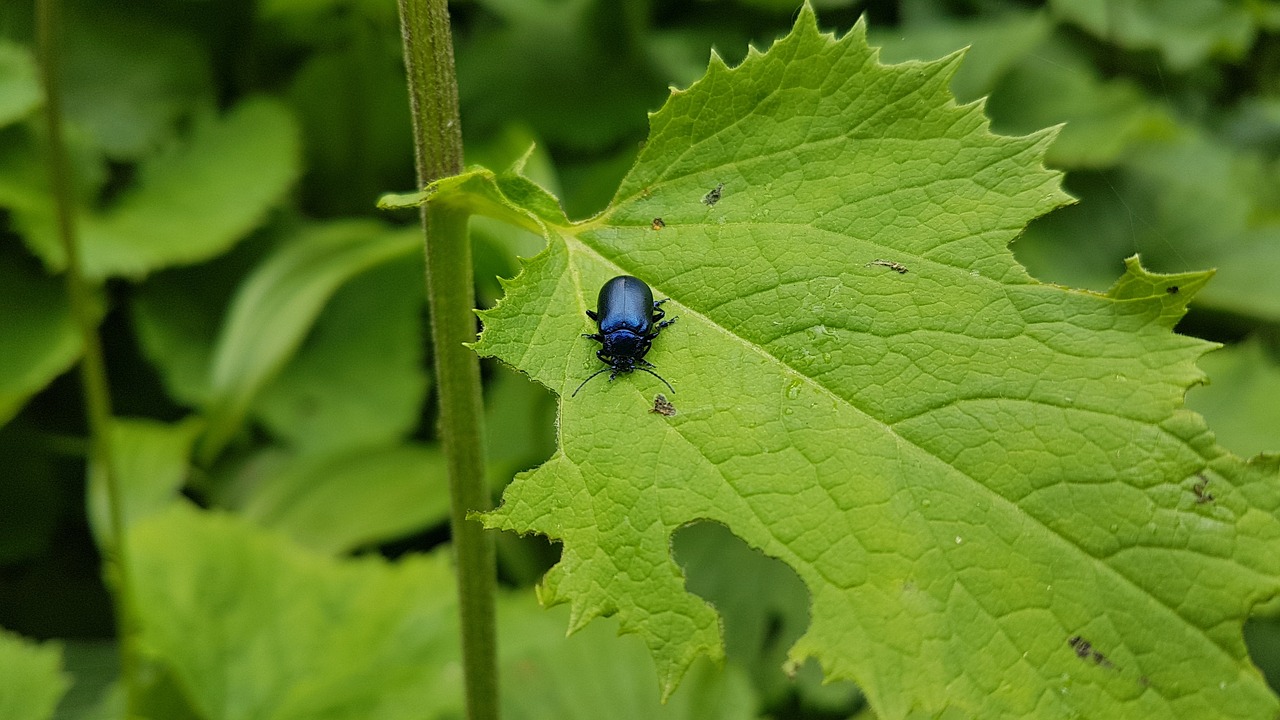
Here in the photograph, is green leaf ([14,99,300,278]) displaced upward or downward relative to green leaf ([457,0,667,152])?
downward

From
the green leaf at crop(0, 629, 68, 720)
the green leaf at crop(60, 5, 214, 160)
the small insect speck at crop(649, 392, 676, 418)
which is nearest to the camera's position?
the small insect speck at crop(649, 392, 676, 418)

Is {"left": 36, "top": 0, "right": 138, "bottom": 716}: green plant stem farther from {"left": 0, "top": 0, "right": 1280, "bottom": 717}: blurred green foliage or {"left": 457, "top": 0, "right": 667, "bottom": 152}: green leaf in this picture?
{"left": 457, "top": 0, "right": 667, "bottom": 152}: green leaf

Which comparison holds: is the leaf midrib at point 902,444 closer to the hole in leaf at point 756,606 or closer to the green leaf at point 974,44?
the hole in leaf at point 756,606

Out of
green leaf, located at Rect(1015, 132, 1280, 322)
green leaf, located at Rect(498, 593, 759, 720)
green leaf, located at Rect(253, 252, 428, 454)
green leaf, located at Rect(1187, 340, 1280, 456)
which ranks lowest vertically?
green leaf, located at Rect(498, 593, 759, 720)

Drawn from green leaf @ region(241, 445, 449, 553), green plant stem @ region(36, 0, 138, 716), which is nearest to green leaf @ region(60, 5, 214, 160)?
green leaf @ region(241, 445, 449, 553)

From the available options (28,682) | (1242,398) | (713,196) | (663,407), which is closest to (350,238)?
(28,682)

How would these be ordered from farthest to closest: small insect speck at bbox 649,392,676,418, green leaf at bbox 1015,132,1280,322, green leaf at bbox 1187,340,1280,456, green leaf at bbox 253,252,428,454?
green leaf at bbox 1015,132,1280,322
green leaf at bbox 253,252,428,454
green leaf at bbox 1187,340,1280,456
small insect speck at bbox 649,392,676,418

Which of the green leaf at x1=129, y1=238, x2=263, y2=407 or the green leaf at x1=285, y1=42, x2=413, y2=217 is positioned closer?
the green leaf at x1=129, y1=238, x2=263, y2=407

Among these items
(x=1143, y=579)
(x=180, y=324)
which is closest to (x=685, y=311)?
(x=1143, y=579)

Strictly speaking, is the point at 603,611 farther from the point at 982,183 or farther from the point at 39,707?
the point at 39,707
